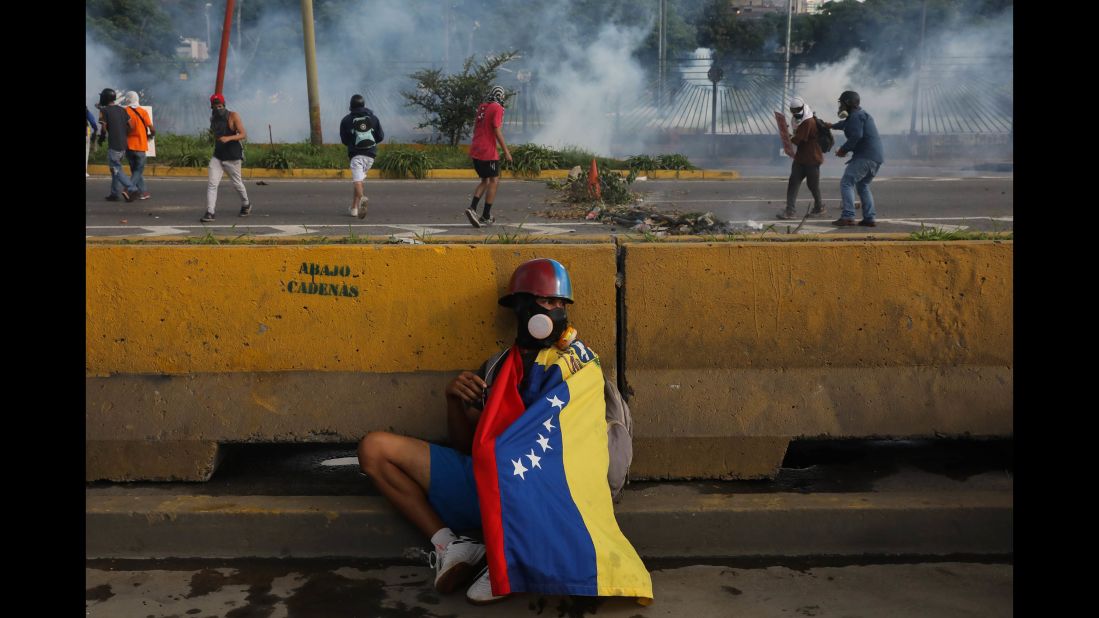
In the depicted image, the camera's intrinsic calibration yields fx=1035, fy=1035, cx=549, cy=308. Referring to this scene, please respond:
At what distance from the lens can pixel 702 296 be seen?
4.51 meters

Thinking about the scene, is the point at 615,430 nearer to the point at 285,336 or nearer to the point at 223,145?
the point at 285,336

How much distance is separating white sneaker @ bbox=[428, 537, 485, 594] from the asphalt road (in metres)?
6.19

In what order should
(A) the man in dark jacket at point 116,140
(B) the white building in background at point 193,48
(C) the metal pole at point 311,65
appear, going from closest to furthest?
(A) the man in dark jacket at point 116,140 < (C) the metal pole at point 311,65 < (B) the white building in background at point 193,48

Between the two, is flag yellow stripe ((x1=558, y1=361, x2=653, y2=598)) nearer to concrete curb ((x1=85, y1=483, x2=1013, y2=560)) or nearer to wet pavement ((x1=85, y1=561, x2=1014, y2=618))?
wet pavement ((x1=85, y1=561, x2=1014, y2=618))

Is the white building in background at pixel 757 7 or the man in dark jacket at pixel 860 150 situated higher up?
the white building in background at pixel 757 7

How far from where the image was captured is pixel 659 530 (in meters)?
4.22

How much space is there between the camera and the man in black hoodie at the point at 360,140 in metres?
12.8

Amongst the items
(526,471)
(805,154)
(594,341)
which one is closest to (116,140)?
(805,154)

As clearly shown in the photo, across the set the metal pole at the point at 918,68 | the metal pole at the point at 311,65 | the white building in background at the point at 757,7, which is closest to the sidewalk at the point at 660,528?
the metal pole at the point at 311,65

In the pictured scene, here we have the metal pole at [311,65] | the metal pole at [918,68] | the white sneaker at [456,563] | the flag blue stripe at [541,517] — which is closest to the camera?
the flag blue stripe at [541,517]

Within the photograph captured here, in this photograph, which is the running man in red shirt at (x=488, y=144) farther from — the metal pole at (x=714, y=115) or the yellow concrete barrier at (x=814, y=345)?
the metal pole at (x=714, y=115)

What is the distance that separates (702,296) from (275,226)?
28.3ft

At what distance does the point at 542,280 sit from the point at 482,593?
3.99 feet

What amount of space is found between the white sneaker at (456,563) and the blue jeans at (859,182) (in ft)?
28.9
